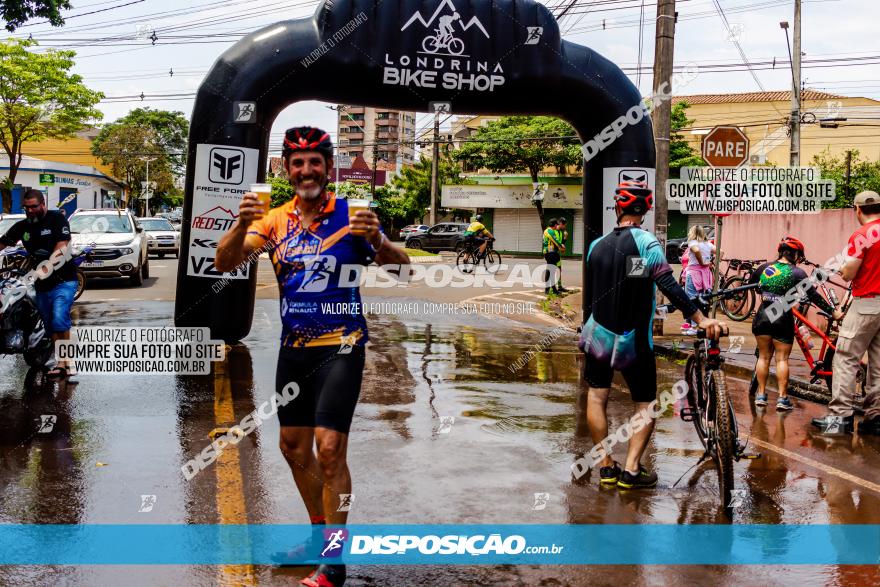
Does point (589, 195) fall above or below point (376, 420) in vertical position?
above

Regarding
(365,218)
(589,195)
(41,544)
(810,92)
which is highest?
(810,92)

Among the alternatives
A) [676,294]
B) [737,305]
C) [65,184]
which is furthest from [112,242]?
[65,184]

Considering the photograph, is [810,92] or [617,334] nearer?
[617,334]

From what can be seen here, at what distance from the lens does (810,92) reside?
60.3 m

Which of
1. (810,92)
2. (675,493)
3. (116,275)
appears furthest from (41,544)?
(810,92)

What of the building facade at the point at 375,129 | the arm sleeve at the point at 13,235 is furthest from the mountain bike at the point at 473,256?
the building facade at the point at 375,129

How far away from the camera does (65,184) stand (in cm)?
5756

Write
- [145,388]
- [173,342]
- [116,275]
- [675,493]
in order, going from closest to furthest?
1. [675,493]
2. [145,388]
3. [173,342]
4. [116,275]

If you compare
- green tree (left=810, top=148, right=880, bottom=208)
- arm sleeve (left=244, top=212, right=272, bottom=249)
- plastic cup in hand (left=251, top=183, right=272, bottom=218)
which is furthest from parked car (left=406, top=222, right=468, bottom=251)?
plastic cup in hand (left=251, top=183, right=272, bottom=218)

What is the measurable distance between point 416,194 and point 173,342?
49915 mm

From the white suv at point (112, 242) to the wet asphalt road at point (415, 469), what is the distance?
378 inches

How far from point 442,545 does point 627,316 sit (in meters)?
2.05

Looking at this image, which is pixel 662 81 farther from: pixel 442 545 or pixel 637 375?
pixel 442 545

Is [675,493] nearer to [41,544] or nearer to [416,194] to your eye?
[41,544]
